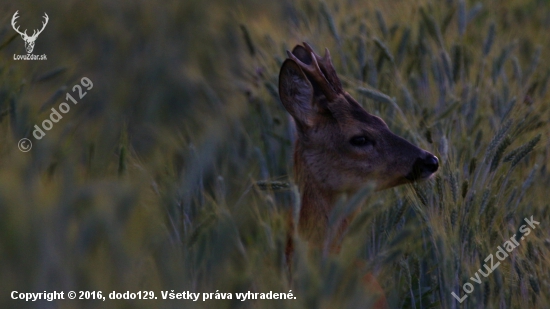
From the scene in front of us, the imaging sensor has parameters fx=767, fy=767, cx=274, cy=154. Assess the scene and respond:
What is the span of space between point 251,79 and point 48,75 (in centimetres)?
144

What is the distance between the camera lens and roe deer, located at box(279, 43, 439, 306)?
11.5 ft

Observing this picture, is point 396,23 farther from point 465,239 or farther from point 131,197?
point 131,197

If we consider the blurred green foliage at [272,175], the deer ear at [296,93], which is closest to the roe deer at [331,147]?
the deer ear at [296,93]

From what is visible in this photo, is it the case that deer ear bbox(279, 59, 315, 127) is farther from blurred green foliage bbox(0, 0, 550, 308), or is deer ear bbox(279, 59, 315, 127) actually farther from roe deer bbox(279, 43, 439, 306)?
blurred green foliage bbox(0, 0, 550, 308)

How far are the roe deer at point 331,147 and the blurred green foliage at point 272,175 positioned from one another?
0.12 meters

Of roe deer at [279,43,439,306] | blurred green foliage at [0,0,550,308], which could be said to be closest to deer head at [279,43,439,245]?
roe deer at [279,43,439,306]

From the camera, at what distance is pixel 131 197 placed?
4.98ft

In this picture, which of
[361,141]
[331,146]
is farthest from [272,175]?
[361,141]

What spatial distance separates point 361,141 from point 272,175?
0.62 meters

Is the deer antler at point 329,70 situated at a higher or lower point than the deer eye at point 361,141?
higher

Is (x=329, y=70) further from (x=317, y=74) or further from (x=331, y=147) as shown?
(x=331, y=147)

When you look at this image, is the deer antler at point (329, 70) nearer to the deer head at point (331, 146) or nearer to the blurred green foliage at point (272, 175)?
the deer head at point (331, 146)

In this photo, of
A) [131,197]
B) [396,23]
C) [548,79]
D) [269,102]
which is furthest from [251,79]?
[131,197]

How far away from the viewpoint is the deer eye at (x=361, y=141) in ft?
12.1
